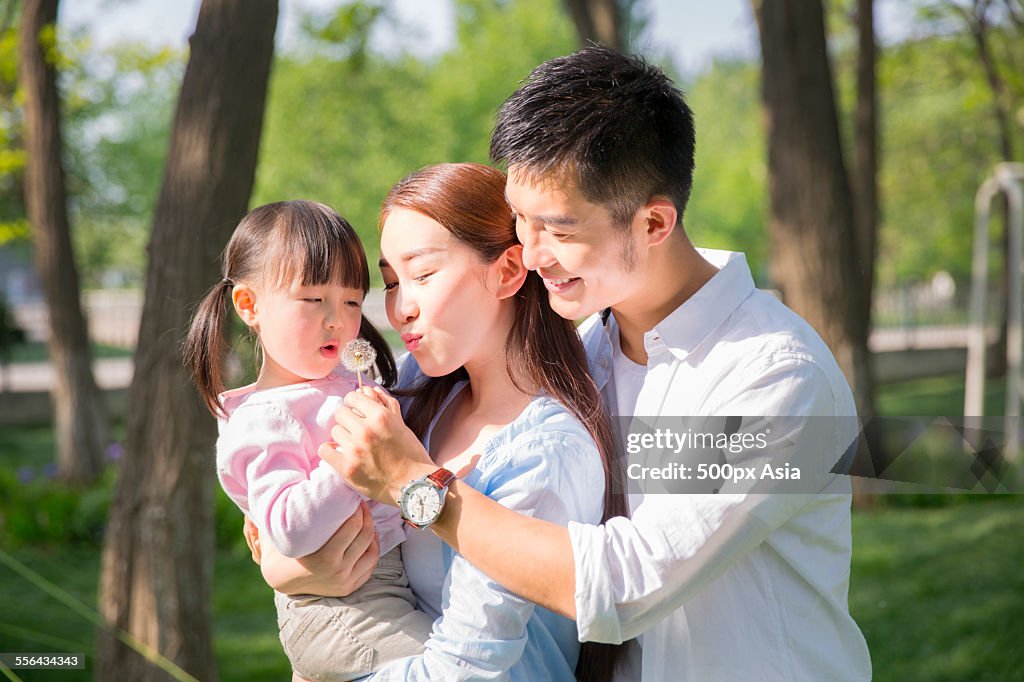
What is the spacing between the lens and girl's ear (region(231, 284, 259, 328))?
1610mm

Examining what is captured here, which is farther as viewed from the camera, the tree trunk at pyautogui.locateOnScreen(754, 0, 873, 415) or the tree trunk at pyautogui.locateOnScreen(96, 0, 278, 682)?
the tree trunk at pyautogui.locateOnScreen(754, 0, 873, 415)

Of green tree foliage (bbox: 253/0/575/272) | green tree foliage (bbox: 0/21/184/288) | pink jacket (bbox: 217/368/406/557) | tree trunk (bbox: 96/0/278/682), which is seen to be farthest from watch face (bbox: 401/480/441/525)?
green tree foliage (bbox: 253/0/575/272)

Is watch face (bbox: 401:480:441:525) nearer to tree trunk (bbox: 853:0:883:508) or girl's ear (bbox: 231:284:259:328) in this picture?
girl's ear (bbox: 231:284:259:328)

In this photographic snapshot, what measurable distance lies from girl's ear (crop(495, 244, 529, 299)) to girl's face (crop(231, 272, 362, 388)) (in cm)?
23

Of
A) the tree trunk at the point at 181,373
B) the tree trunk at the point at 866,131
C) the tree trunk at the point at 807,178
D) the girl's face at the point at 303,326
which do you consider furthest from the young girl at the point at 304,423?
the tree trunk at the point at 866,131

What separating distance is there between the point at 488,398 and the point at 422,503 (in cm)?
30

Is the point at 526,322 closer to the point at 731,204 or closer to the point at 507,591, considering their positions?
the point at 507,591

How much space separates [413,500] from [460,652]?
0.67ft

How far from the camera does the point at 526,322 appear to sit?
1.60 m

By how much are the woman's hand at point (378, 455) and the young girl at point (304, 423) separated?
0.21 ft

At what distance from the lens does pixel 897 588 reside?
5.36 metres

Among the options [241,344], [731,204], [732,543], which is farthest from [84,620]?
[731,204]

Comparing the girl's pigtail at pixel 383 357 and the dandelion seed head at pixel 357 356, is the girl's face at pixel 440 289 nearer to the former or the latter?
the dandelion seed head at pixel 357 356

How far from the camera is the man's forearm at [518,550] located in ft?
4.20
